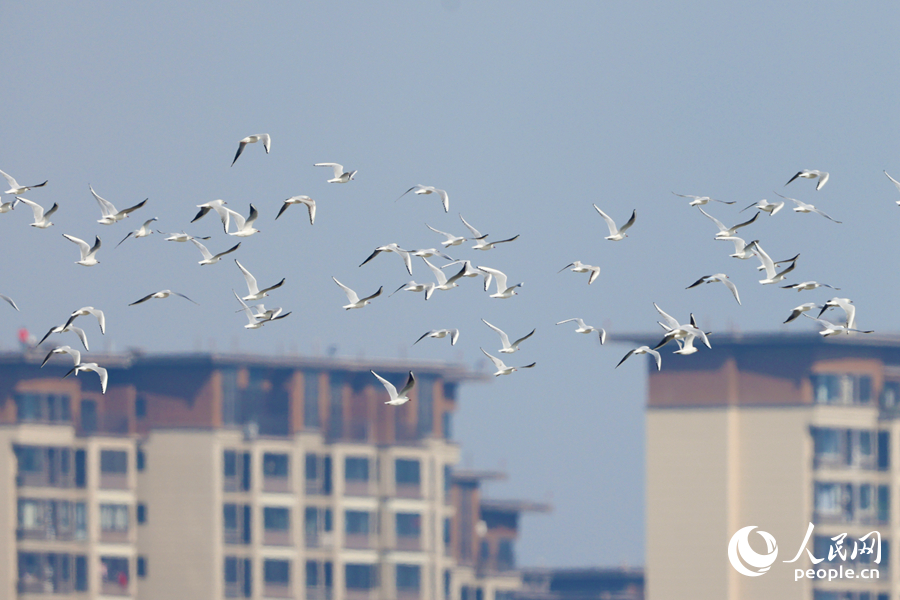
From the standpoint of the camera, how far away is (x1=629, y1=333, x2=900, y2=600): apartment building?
97375 millimetres

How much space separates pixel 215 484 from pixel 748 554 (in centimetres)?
3107

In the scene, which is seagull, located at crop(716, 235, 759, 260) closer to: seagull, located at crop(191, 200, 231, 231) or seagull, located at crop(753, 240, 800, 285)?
seagull, located at crop(753, 240, 800, 285)

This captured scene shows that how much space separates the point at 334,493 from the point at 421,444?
6959 millimetres

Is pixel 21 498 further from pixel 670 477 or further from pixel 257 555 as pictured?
pixel 670 477

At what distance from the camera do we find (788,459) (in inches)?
3846

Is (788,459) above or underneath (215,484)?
above

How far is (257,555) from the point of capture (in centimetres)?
10538

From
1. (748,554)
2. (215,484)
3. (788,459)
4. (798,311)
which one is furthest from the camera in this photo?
(215,484)

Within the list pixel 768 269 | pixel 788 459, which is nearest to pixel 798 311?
pixel 768 269

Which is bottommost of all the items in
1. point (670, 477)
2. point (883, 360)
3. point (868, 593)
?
point (868, 593)

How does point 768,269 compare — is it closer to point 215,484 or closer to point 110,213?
point 110,213

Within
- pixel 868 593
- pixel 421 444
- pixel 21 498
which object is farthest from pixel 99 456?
pixel 868 593

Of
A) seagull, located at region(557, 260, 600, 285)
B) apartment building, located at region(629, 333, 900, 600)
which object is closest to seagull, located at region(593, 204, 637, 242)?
seagull, located at region(557, 260, 600, 285)

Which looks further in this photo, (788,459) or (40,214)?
(788,459)
